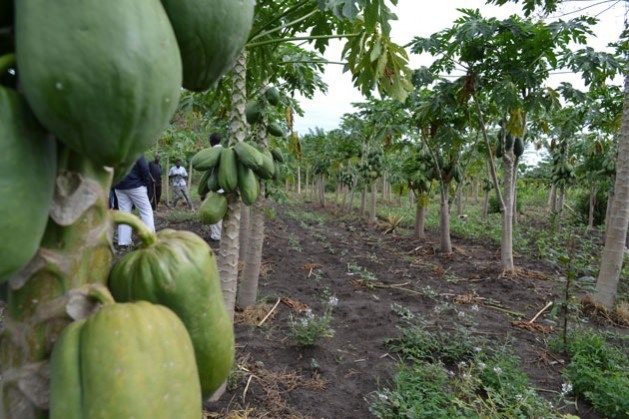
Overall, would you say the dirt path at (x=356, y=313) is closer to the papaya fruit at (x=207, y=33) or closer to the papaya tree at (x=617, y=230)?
the papaya tree at (x=617, y=230)

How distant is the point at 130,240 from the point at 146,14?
242 inches

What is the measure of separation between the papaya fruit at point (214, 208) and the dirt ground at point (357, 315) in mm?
1100

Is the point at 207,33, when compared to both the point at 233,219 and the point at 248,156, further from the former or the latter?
the point at 233,219

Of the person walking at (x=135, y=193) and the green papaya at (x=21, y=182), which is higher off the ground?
the green papaya at (x=21, y=182)

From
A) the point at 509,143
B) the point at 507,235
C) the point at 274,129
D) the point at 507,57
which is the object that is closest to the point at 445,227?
the point at 507,235

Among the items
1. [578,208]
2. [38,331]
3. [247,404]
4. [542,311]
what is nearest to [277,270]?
[542,311]

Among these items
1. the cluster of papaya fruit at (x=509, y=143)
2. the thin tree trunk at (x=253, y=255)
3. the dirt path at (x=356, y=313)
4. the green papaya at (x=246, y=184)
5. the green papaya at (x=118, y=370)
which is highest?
the cluster of papaya fruit at (x=509, y=143)

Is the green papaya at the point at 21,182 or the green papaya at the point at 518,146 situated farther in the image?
the green papaya at the point at 518,146

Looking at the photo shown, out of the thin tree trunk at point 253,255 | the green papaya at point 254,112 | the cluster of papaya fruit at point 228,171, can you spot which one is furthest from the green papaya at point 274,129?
the cluster of papaya fruit at point 228,171

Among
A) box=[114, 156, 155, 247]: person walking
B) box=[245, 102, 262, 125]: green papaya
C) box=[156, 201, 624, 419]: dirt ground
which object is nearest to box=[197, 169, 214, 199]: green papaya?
box=[245, 102, 262, 125]: green papaya

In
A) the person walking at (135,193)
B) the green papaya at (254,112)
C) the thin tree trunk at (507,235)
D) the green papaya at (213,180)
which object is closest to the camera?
the green papaya at (213,180)

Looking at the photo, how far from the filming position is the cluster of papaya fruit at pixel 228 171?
2.52 metres

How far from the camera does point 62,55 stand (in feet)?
1.49

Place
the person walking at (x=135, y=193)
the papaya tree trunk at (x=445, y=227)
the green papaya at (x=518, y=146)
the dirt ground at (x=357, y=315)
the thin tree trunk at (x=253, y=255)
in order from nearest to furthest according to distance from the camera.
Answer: the dirt ground at (x=357, y=315), the thin tree trunk at (x=253, y=255), the person walking at (x=135, y=193), the green papaya at (x=518, y=146), the papaya tree trunk at (x=445, y=227)
